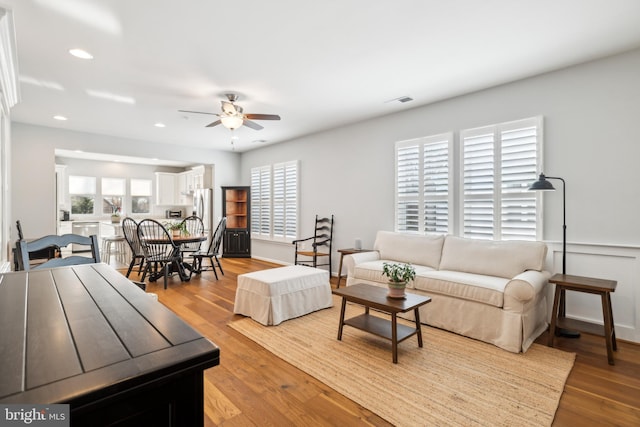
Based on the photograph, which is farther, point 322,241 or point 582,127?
point 322,241

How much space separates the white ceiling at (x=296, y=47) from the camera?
7.77 ft

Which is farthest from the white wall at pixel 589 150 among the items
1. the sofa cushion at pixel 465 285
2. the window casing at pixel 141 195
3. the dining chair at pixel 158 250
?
the window casing at pixel 141 195

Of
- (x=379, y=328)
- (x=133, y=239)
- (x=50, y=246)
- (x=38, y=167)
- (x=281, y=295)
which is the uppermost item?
(x=38, y=167)

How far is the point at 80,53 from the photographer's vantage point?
9.73 ft

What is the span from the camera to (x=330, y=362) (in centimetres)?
258

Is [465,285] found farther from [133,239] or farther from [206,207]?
[206,207]

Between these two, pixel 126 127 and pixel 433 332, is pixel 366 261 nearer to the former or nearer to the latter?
pixel 433 332

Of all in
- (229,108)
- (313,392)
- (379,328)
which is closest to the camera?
(313,392)

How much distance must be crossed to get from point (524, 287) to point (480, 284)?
39 centimetres

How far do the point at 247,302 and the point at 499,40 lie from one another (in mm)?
3560

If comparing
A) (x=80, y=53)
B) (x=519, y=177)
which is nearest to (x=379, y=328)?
(x=519, y=177)

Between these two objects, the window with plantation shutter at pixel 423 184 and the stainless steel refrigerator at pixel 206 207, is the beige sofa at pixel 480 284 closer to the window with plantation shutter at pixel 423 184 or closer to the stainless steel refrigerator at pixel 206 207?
the window with plantation shutter at pixel 423 184

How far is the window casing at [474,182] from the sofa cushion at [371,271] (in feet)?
A: 2.54

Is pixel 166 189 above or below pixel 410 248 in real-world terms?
above
